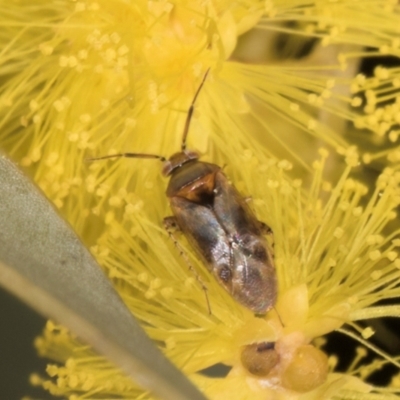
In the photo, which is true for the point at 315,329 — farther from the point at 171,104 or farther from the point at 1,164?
the point at 1,164

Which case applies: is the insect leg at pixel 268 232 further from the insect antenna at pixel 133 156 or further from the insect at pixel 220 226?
the insect antenna at pixel 133 156

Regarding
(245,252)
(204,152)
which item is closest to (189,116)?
(204,152)

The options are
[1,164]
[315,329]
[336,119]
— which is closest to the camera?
[1,164]

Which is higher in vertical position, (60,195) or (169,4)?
(169,4)

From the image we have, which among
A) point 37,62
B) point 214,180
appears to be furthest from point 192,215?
point 37,62

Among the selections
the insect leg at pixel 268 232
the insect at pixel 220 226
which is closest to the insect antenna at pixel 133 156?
the insect at pixel 220 226

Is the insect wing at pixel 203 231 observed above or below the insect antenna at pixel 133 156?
below
